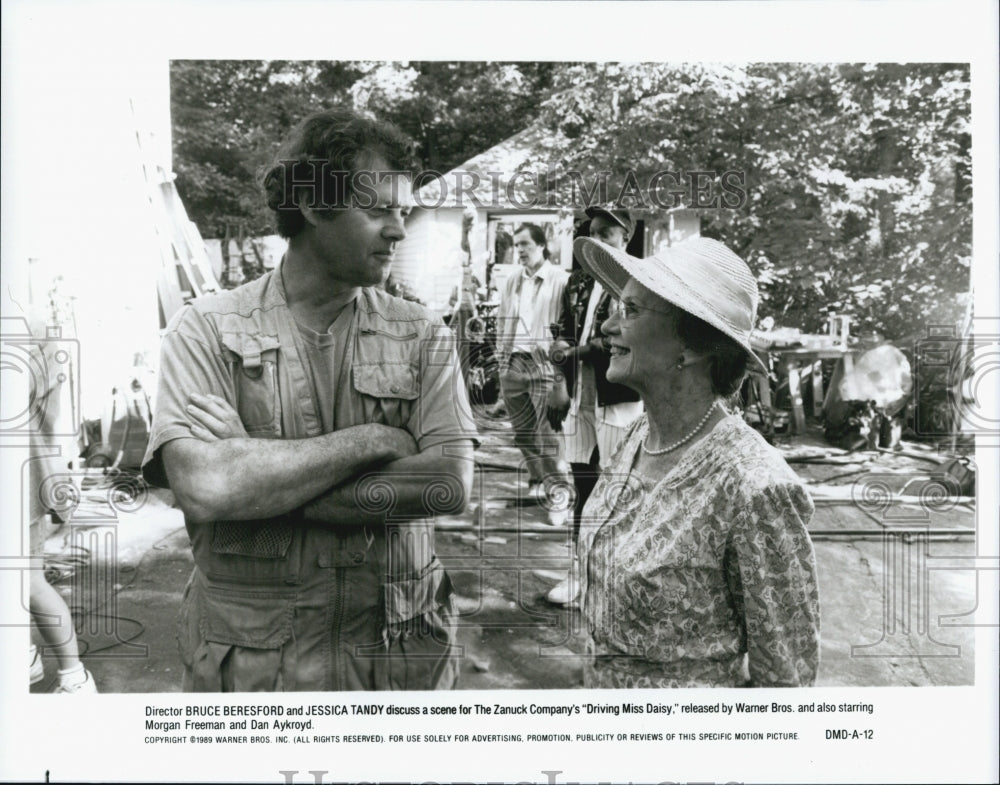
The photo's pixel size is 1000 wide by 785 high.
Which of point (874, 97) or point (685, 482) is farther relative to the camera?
point (874, 97)

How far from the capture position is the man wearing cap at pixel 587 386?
3129 mm

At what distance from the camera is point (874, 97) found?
10.7 ft

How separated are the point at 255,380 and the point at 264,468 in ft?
0.99

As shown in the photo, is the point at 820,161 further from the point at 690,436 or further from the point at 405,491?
the point at 405,491

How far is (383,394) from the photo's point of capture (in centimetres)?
298

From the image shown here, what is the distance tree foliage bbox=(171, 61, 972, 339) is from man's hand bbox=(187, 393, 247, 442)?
695mm

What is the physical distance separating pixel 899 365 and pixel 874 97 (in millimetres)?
978

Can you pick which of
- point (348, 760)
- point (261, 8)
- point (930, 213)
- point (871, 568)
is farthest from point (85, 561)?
point (930, 213)

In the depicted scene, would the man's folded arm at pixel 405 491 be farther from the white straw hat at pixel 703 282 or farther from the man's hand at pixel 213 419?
the white straw hat at pixel 703 282

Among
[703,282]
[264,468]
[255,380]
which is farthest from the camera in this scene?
[255,380]

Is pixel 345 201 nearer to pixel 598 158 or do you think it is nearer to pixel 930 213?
pixel 598 158

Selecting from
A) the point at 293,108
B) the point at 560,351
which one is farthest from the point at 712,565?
the point at 293,108

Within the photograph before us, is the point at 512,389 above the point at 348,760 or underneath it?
above

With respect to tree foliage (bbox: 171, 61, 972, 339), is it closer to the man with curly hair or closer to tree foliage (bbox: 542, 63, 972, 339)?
tree foliage (bbox: 542, 63, 972, 339)
